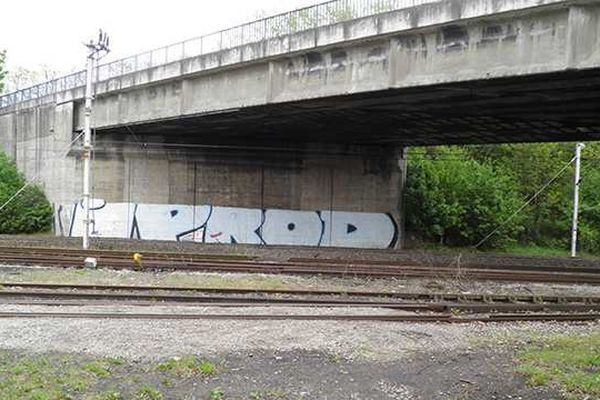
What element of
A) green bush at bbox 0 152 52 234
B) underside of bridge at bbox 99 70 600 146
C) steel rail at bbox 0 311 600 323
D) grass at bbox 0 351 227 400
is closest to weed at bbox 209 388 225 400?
grass at bbox 0 351 227 400

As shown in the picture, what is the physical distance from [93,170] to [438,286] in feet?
63.9

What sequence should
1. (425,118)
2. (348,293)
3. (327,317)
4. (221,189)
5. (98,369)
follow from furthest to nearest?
(221,189) < (425,118) < (348,293) < (327,317) < (98,369)

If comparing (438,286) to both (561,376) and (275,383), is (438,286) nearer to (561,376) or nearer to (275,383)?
(561,376)

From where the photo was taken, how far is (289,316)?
1254 centimetres

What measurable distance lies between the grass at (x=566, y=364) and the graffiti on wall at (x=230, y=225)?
2239 centimetres

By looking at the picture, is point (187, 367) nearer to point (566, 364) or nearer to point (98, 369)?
point (98, 369)

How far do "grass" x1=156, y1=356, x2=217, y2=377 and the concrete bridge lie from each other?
1089 centimetres

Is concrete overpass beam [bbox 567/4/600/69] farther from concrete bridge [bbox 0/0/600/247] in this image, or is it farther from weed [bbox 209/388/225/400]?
weed [bbox 209/388/225/400]

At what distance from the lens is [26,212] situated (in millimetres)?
33094

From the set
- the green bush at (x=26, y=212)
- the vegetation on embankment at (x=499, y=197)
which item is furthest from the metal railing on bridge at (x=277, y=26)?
the vegetation on embankment at (x=499, y=197)

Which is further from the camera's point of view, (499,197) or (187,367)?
(499,197)

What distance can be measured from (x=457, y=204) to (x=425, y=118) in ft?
49.6

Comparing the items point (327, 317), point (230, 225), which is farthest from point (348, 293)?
point (230, 225)

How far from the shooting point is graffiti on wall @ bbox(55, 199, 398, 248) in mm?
31219
